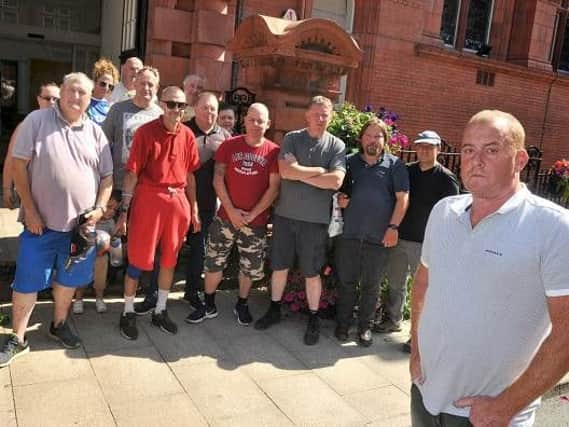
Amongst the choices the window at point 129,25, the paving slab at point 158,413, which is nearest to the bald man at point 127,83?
the paving slab at point 158,413

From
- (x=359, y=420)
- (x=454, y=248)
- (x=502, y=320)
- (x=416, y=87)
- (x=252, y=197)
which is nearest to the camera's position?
(x=502, y=320)

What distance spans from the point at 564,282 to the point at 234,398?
2.39 m

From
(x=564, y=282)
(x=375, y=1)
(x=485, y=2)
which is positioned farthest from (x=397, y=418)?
(x=485, y=2)

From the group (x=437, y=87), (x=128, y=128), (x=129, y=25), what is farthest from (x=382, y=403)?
(x=437, y=87)

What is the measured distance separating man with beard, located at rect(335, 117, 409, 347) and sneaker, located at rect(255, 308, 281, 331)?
22.2 inches

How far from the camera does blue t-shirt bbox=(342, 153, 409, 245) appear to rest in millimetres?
4434

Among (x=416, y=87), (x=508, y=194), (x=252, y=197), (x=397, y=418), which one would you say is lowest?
(x=397, y=418)

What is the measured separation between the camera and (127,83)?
514 cm

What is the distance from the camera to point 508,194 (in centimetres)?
194

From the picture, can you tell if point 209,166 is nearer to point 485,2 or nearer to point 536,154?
point 536,154

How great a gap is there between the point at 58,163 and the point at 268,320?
2228 mm

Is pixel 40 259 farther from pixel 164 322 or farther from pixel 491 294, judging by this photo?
pixel 491 294

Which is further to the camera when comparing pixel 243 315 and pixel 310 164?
pixel 243 315

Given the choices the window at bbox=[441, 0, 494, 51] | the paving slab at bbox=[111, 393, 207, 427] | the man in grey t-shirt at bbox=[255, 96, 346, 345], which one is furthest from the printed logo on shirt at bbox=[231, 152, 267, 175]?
the window at bbox=[441, 0, 494, 51]
